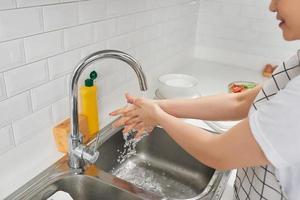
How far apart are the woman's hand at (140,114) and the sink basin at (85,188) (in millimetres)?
202

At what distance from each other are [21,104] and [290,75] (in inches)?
29.1

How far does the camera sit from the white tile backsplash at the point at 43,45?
84 centimetres

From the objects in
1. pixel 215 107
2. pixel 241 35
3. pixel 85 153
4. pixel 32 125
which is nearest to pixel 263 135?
pixel 215 107

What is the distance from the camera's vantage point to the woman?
1.76 ft

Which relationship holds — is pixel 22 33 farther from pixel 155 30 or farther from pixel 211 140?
pixel 155 30

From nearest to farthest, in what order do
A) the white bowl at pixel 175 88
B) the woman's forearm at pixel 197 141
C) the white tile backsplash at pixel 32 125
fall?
the woman's forearm at pixel 197 141 < the white tile backsplash at pixel 32 125 < the white bowl at pixel 175 88

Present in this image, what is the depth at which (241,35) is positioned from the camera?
1.95 meters

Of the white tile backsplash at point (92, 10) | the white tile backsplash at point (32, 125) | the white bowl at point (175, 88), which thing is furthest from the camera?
the white bowl at point (175, 88)

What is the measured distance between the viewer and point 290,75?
2.52ft

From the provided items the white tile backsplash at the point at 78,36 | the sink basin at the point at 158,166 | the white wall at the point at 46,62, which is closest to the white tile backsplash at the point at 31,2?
the white wall at the point at 46,62

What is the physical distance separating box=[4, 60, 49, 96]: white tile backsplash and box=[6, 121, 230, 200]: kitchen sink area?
0.89ft

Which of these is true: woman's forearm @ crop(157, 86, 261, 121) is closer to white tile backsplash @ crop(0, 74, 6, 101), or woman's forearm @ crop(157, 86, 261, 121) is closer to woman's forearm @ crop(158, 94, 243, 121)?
woman's forearm @ crop(158, 94, 243, 121)

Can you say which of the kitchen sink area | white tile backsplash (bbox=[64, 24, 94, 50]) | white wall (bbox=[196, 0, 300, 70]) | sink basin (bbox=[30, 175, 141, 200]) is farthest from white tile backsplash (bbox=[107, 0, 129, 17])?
white wall (bbox=[196, 0, 300, 70])

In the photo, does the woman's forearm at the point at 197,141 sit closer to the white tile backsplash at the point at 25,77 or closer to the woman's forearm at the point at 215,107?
the woman's forearm at the point at 215,107
